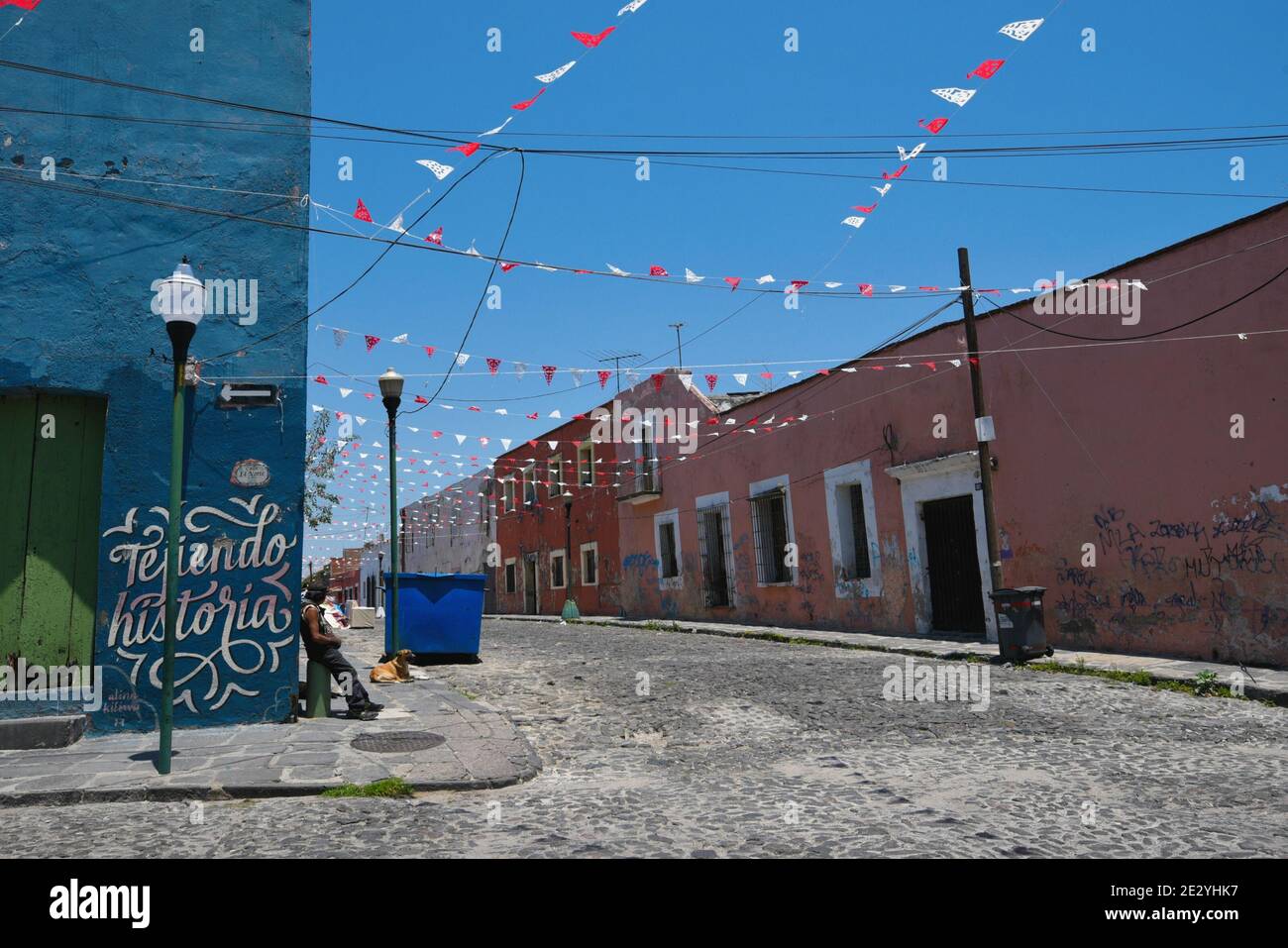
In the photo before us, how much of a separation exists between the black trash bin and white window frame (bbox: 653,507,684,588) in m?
12.4

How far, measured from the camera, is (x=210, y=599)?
7332 millimetres

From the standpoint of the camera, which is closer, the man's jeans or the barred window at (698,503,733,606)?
the man's jeans

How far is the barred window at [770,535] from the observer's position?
19.6 metres

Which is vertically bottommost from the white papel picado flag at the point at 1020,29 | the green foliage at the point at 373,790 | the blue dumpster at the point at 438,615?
the green foliage at the point at 373,790

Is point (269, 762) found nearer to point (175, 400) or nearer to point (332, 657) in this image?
point (332, 657)

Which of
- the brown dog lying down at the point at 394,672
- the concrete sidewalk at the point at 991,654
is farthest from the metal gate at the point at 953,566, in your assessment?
the brown dog lying down at the point at 394,672

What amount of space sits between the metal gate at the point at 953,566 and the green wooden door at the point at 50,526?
11732 mm

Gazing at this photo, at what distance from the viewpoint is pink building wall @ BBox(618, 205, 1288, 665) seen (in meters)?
10.3

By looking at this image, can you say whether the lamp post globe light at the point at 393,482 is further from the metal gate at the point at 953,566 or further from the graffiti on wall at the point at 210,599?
the metal gate at the point at 953,566

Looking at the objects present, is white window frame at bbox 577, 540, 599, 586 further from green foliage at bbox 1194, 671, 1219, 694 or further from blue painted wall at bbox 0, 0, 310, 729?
blue painted wall at bbox 0, 0, 310, 729

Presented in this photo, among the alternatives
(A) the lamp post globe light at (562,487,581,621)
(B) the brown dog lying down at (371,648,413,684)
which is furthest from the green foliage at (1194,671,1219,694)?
(A) the lamp post globe light at (562,487,581,621)

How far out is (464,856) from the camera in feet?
13.0

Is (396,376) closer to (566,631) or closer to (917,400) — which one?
(917,400)
